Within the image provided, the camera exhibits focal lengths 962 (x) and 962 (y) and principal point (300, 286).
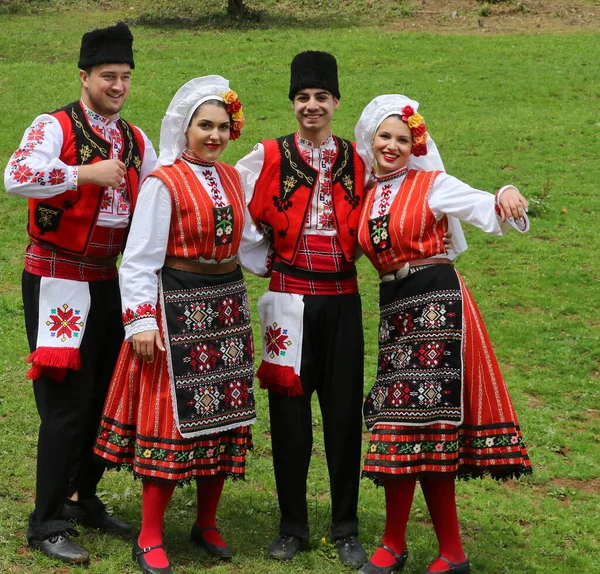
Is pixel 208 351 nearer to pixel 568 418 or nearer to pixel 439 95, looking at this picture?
pixel 568 418

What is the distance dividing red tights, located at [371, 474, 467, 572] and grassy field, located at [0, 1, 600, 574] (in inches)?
6.6

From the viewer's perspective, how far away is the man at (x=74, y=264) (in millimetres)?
3934

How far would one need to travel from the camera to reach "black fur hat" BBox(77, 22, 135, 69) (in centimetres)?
400

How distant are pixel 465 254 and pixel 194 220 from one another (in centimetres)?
567

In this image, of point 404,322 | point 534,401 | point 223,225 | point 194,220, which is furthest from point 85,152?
point 534,401

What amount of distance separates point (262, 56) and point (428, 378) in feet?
42.8

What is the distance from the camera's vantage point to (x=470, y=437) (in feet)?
13.2

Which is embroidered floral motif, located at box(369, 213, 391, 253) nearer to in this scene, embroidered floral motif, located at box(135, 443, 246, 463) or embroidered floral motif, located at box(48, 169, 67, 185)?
embroidered floral motif, located at box(135, 443, 246, 463)

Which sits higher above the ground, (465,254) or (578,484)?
(465,254)

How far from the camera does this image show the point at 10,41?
1802cm

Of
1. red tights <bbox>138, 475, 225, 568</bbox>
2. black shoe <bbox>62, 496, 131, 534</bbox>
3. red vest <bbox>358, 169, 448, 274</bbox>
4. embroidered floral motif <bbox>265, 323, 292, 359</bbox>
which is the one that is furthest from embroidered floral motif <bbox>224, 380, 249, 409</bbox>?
black shoe <bbox>62, 496, 131, 534</bbox>

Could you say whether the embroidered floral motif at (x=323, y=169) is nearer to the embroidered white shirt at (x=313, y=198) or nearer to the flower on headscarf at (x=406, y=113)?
the embroidered white shirt at (x=313, y=198)

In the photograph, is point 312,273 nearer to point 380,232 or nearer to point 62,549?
point 380,232

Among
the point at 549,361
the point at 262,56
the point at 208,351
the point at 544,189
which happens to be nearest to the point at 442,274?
the point at 208,351
